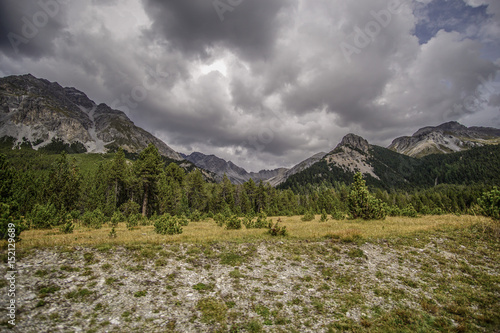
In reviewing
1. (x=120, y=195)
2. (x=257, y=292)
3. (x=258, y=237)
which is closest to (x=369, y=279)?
(x=257, y=292)

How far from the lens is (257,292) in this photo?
1116cm

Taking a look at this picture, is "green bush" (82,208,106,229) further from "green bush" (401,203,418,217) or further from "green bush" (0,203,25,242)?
"green bush" (401,203,418,217)

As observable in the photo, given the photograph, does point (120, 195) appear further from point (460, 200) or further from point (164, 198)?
point (460, 200)

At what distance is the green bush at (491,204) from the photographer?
22359 mm

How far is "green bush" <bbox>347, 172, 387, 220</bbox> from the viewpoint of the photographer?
33.3m

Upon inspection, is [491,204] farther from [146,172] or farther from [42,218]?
[146,172]

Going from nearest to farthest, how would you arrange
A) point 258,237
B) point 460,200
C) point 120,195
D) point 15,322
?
point 15,322
point 258,237
point 120,195
point 460,200

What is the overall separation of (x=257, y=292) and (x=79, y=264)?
1022 centimetres

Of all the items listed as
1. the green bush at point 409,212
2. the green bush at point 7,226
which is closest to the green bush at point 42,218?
the green bush at point 7,226

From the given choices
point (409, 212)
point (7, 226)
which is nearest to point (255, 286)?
point (7, 226)

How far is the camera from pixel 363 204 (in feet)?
112

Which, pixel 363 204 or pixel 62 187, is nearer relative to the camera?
pixel 363 204

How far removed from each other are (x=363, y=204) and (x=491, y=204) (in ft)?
45.7

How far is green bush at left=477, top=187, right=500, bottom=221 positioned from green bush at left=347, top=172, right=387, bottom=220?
436 inches
